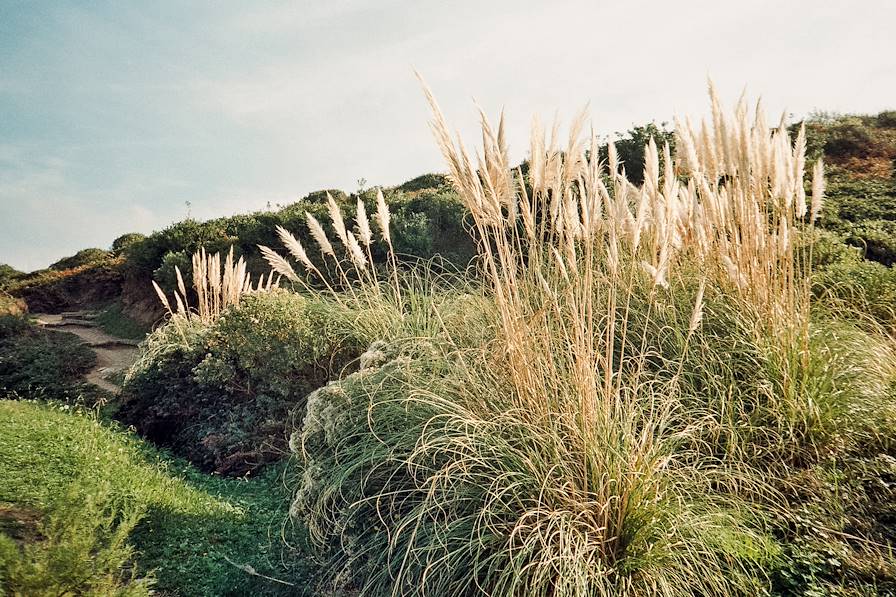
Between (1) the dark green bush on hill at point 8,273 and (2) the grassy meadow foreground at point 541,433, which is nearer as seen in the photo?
(2) the grassy meadow foreground at point 541,433

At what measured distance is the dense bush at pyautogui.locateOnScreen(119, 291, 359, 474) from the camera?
597cm

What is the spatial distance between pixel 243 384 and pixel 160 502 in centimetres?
236

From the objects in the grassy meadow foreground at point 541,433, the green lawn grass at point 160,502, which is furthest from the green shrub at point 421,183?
the green lawn grass at point 160,502

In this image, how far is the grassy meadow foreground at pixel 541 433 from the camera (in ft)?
9.32

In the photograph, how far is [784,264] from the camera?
4445mm

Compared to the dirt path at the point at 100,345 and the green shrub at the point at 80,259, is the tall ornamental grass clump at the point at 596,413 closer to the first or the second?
the dirt path at the point at 100,345

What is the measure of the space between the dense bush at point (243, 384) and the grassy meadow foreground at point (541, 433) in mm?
30

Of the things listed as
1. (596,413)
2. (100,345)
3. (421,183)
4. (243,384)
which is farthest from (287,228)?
(596,413)

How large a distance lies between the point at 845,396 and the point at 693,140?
80.2 inches

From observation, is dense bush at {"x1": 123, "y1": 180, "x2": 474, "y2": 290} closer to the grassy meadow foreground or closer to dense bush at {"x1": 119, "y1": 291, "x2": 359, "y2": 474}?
dense bush at {"x1": 119, "y1": 291, "x2": 359, "y2": 474}

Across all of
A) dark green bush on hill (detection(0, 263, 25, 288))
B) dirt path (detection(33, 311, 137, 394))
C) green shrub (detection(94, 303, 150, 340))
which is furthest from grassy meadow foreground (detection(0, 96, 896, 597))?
dark green bush on hill (detection(0, 263, 25, 288))

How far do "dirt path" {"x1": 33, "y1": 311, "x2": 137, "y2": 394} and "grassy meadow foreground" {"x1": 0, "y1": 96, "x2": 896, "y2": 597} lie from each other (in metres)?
2.59

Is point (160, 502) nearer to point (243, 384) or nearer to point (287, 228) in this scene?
point (243, 384)

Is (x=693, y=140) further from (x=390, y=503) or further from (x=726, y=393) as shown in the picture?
(x=390, y=503)
